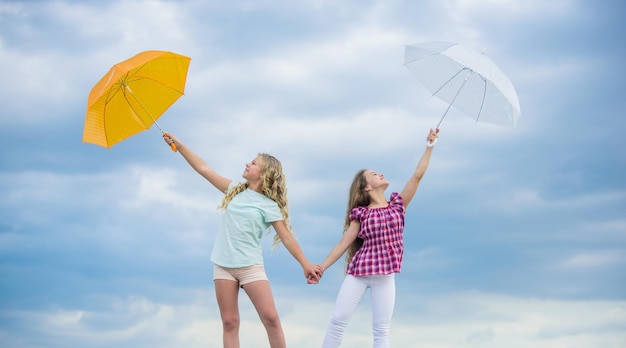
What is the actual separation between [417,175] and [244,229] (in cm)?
219

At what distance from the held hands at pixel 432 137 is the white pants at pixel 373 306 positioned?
1.67m

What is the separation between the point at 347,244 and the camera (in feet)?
25.5

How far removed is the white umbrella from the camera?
8148 mm

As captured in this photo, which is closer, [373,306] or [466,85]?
[373,306]

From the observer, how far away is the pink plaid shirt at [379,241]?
7.47 meters

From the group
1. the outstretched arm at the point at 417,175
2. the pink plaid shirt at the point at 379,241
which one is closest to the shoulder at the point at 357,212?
the pink plaid shirt at the point at 379,241

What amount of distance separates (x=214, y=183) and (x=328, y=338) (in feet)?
7.14

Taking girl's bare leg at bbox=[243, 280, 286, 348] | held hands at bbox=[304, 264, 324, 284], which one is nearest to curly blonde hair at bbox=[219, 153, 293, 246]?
held hands at bbox=[304, 264, 324, 284]

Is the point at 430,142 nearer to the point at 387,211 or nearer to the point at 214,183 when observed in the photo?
the point at 387,211

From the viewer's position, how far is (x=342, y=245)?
777cm

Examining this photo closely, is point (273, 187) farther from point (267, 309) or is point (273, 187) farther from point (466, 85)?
point (466, 85)

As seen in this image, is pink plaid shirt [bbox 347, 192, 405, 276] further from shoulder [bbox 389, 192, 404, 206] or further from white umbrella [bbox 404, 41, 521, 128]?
white umbrella [bbox 404, 41, 521, 128]

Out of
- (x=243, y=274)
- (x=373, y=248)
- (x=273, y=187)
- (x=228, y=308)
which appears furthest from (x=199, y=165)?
(x=373, y=248)

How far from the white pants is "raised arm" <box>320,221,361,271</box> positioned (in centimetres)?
37
